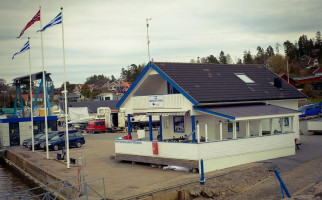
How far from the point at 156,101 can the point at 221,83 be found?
4597mm

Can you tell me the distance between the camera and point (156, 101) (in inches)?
950

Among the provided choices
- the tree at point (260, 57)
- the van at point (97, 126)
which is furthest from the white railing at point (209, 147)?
the tree at point (260, 57)

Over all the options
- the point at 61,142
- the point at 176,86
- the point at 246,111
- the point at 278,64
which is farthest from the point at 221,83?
the point at 278,64

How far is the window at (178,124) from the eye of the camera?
2616 cm

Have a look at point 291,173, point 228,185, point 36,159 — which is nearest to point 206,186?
point 228,185

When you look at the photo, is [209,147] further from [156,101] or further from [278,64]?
[278,64]

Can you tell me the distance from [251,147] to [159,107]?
609 centimetres

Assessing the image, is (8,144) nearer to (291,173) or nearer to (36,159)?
(36,159)

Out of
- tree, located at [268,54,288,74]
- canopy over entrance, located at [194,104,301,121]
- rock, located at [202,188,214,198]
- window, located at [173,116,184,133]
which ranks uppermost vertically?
tree, located at [268,54,288,74]

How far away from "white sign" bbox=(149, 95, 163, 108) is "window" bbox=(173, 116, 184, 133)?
272 cm

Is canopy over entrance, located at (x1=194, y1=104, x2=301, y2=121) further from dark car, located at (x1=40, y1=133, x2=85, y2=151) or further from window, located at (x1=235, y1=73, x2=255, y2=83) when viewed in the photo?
dark car, located at (x1=40, y1=133, x2=85, y2=151)

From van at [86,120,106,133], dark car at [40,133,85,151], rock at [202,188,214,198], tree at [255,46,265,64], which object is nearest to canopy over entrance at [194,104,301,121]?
rock at [202,188,214,198]

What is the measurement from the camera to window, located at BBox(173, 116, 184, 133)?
85.8 feet

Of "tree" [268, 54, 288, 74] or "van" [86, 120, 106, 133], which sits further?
"tree" [268, 54, 288, 74]
